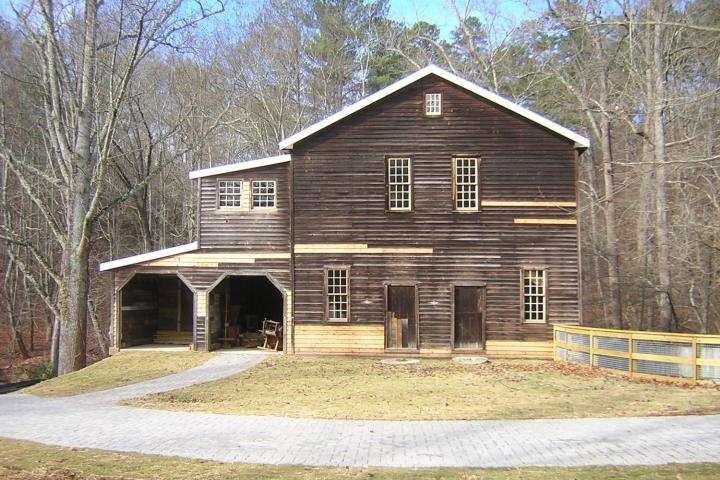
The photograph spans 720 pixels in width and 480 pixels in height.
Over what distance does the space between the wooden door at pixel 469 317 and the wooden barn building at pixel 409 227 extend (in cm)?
3

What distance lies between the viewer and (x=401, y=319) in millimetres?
20703

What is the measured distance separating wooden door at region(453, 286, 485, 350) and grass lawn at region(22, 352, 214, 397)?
8021 millimetres

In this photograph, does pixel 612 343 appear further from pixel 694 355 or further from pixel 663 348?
pixel 694 355

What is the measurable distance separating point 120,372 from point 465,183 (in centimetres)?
1199

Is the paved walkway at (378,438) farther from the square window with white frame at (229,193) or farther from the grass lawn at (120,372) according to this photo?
the square window with white frame at (229,193)

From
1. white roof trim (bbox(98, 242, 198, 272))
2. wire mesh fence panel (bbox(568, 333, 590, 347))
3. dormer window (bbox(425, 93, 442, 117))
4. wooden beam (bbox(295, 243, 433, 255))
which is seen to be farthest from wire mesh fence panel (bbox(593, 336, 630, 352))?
white roof trim (bbox(98, 242, 198, 272))

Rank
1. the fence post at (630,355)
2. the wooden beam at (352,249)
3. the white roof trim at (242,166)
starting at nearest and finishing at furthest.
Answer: the fence post at (630,355), the wooden beam at (352,249), the white roof trim at (242,166)

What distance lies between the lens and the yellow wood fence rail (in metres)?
15.3

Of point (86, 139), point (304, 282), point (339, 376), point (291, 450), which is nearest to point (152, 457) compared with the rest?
point (291, 450)

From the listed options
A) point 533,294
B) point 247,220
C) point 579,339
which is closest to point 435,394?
point 579,339

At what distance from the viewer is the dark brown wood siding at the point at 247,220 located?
69.4ft

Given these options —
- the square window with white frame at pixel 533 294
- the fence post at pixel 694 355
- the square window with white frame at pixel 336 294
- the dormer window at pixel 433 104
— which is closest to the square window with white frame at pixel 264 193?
the square window with white frame at pixel 336 294

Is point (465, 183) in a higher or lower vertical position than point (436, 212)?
higher

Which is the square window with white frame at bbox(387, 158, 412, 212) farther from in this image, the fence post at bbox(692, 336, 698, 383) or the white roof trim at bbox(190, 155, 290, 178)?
the fence post at bbox(692, 336, 698, 383)
